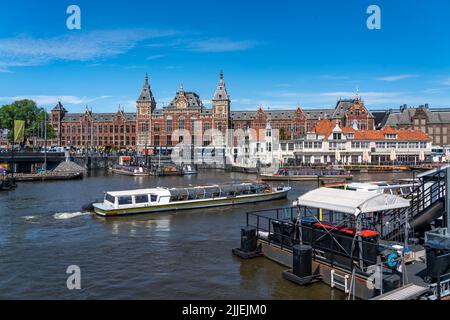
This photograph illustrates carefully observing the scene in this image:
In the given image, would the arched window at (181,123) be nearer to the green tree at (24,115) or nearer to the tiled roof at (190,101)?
the tiled roof at (190,101)

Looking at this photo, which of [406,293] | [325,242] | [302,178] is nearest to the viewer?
[406,293]

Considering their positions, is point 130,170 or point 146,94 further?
point 146,94

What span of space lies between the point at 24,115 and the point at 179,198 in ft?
318

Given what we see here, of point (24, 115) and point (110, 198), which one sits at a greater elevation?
point (24, 115)

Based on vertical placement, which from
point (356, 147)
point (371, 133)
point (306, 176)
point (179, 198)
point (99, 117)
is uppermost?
point (99, 117)

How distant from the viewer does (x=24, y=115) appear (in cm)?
11825

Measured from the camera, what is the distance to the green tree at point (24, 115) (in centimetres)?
11600

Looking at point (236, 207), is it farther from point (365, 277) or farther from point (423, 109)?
point (423, 109)

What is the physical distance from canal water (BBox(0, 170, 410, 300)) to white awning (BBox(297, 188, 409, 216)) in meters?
3.65

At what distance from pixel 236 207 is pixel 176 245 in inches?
602

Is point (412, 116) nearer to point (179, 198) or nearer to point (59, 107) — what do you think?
point (179, 198)

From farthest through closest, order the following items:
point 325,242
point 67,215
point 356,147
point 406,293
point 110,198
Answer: point 356,147 → point 110,198 → point 67,215 → point 325,242 → point 406,293

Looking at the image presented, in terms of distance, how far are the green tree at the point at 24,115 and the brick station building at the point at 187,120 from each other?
14.5m

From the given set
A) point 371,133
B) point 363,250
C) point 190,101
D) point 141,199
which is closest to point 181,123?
point 190,101
